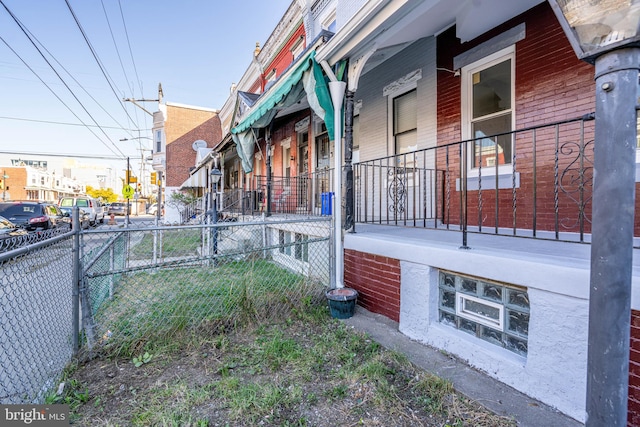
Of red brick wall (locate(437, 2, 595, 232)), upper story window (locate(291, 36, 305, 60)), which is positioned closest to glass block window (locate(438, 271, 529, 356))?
red brick wall (locate(437, 2, 595, 232))

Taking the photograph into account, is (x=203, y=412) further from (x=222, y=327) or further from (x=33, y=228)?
(x=33, y=228)

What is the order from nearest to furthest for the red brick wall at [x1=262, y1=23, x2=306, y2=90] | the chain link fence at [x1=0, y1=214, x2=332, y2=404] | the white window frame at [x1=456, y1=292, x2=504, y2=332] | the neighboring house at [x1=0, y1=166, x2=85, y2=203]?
the chain link fence at [x1=0, y1=214, x2=332, y2=404] < the white window frame at [x1=456, y1=292, x2=504, y2=332] < the red brick wall at [x1=262, y1=23, x2=306, y2=90] < the neighboring house at [x1=0, y1=166, x2=85, y2=203]

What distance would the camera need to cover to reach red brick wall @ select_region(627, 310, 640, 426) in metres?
1.79

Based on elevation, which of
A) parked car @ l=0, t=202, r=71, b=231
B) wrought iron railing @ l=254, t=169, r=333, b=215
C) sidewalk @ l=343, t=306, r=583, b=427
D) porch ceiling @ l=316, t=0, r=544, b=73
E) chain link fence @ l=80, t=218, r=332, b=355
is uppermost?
porch ceiling @ l=316, t=0, r=544, b=73

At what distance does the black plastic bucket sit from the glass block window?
1.00 metres

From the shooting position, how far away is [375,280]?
3.70m

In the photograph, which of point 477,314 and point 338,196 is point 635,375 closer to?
point 477,314

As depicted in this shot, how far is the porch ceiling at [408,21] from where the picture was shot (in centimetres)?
328

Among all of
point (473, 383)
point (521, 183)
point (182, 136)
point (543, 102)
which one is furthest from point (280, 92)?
point (182, 136)

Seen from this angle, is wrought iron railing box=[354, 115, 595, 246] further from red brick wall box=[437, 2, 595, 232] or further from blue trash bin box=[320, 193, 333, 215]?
blue trash bin box=[320, 193, 333, 215]

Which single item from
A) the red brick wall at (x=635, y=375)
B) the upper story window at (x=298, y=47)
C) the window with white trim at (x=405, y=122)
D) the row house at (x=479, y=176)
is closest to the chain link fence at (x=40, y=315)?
the row house at (x=479, y=176)

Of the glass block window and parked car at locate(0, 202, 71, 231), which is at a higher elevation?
parked car at locate(0, 202, 71, 231)

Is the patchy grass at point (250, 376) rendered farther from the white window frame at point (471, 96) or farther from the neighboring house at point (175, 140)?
the neighboring house at point (175, 140)

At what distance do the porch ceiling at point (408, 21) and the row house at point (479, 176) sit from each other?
0.02 m
